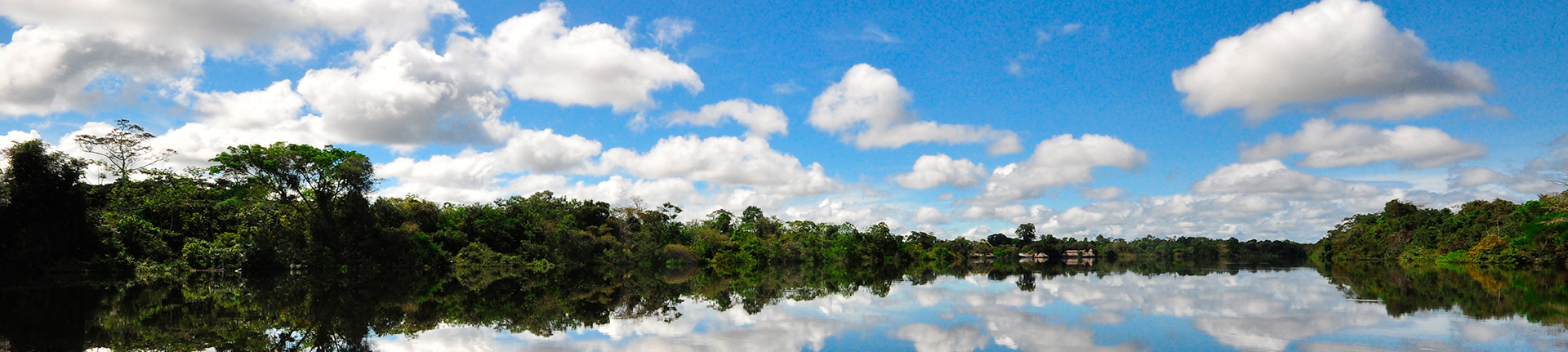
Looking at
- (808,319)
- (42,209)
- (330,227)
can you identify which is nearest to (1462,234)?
(808,319)

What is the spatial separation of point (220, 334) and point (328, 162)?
30.2 metres

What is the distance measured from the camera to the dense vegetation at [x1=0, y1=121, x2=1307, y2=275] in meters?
28.9

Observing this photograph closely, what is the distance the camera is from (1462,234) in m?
47.1

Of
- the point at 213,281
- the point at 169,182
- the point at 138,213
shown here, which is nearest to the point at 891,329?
the point at 213,281

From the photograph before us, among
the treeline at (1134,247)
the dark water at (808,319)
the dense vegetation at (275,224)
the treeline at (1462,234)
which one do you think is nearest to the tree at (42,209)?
the dense vegetation at (275,224)

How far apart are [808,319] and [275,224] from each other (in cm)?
3382

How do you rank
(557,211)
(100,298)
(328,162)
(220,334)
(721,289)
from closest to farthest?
1. (220,334)
2. (100,298)
3. (721,289)
4. (328,162)
5. (557,211)

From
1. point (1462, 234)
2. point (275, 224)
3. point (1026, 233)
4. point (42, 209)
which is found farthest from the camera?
point (1026, 233)

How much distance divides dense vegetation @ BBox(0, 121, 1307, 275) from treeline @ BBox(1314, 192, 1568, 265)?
36.1m

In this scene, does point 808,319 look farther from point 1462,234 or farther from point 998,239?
point 998,239

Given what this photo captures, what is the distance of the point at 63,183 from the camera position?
29359mm

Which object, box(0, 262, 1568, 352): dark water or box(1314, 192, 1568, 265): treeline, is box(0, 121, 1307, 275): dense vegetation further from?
box(1314, 192, 1568, 265): treeline

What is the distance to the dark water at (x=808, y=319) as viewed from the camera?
8.86 m

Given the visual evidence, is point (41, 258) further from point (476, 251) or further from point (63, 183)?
point (476, 251)
